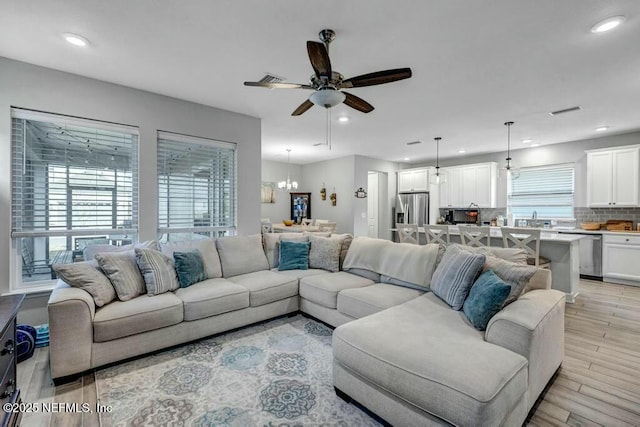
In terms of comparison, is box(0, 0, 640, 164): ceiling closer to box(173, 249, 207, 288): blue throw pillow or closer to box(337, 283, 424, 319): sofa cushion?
box(173, 249, 207, 288): blue throw pillow

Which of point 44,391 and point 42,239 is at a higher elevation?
point 42,239

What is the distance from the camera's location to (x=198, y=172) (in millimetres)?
4188

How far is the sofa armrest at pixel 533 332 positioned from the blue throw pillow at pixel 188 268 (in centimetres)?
273

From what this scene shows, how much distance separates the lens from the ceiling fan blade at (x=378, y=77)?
2.18m

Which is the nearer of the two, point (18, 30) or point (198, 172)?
point (18, 30)

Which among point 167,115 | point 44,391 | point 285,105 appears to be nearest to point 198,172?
point 167,115

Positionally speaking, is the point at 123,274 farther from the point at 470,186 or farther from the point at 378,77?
the point at 470,186

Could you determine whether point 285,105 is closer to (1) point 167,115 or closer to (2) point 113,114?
(1) point 167,115

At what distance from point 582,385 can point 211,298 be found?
3090 millimetres

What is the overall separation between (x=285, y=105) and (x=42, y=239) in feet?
10.4

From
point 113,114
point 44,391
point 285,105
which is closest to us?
point 44,391

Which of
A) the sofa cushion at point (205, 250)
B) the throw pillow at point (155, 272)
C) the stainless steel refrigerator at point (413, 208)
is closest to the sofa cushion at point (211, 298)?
the throw pillow at point (155, 272)

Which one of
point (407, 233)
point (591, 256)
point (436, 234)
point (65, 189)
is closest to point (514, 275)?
point (436, 234)

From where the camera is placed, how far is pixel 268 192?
833 cm
